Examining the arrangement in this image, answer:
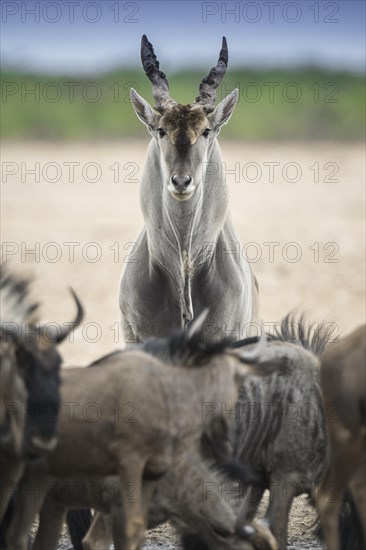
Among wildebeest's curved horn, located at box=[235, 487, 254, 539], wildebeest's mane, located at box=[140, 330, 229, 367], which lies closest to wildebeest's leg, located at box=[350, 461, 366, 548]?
wildebeest's curved horn, located at box=[235, 487, 254, 539]

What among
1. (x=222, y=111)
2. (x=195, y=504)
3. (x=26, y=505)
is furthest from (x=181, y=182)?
(x=26, y=505)

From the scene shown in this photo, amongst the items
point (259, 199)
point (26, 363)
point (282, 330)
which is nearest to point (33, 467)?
point (26, 363)

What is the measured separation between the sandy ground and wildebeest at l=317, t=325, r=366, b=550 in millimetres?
1530

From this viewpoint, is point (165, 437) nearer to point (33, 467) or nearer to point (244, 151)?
point (33, 467)

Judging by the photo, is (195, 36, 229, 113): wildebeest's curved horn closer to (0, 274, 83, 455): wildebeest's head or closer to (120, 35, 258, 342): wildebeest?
(120, 35, 258, 342): wildebeest

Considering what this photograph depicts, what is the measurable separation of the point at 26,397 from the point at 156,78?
3719mm

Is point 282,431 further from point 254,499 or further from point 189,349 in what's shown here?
point 189,349

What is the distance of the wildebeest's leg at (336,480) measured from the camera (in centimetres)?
677

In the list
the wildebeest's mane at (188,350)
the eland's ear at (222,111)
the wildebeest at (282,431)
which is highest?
the eland's ear at (222,111)

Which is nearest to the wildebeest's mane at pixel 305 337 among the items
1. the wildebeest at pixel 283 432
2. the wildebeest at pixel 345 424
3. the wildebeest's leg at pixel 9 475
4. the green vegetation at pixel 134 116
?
the wildebeest at pixel 283 432

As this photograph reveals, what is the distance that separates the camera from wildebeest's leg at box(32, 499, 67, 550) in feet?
23.8

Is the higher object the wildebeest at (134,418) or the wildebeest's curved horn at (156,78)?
the wildebeest's curved horn at (156,78)

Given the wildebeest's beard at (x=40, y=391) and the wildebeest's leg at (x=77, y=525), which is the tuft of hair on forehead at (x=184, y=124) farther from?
the wildebeest's beard at (x=40, y=391)

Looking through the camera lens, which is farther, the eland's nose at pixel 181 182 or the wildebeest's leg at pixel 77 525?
the eland's nose at pixel 181 182
